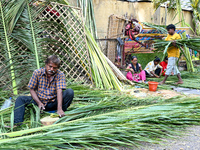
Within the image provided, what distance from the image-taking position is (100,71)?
407cm

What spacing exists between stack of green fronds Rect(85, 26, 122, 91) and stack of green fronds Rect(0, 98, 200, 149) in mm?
1728

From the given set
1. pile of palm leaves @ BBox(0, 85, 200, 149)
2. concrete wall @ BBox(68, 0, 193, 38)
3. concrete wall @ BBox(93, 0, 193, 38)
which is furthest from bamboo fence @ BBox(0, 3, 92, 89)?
concrete wall @ BBox(93, 0, 193, 38)

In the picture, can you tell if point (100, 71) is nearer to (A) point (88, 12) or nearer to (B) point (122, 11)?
(A) point (88, 12)

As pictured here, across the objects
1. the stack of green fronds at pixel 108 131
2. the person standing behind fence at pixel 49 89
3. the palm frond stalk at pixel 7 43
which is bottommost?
the stack of green fronds at pixel 108 131

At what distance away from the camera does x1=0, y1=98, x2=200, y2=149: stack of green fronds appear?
157cm

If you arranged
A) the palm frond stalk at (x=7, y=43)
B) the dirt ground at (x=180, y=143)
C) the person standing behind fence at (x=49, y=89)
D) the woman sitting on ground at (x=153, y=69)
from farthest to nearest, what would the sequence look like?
1. the woman sitting on ground at (x=153, y=69)
2. the palm frond stalk at (x=7, y=43)
3. the person standing behind fence at (x=49, y=89)
4. the dirt ground at (x=180, y=143)

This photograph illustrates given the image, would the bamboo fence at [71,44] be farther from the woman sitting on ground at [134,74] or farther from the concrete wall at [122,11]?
the concrete wall at [122,11]

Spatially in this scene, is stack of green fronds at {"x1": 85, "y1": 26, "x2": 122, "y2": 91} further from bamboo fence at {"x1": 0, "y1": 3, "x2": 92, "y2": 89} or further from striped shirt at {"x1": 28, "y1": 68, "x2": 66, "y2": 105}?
striped shirt at {"x1": 28, "y1": 68, "x2": 66, "y2": 105}

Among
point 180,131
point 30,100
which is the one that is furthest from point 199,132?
point 30,100

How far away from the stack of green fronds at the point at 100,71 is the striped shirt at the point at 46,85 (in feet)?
5.11

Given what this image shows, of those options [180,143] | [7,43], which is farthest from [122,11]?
[180,143]

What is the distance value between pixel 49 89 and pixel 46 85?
65mm

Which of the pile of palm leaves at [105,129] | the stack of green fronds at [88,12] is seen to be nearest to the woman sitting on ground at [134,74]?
the stack of green fronds at [88,12]

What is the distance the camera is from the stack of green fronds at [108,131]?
5.14 ft
